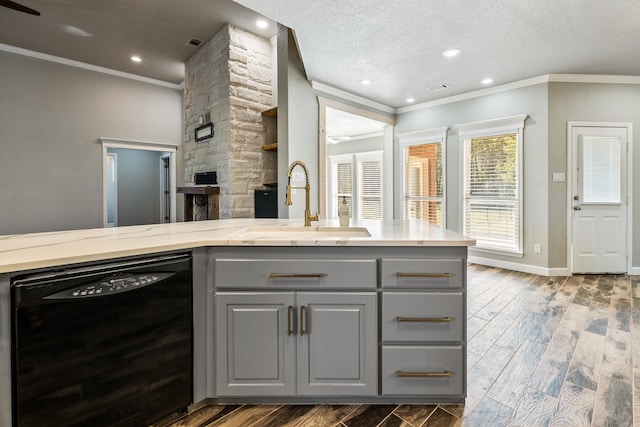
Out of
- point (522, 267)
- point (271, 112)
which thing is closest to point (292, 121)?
point (271, 112)

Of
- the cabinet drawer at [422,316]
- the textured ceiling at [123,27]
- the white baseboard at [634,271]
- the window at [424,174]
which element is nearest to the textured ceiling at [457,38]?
the window at [424,174]

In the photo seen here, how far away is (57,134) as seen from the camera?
5.29 metres

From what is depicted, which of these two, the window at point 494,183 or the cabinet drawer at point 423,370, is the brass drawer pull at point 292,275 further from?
the window at point 494,183

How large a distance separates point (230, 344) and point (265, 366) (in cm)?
20

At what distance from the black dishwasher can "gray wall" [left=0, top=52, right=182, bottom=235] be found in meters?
5.32

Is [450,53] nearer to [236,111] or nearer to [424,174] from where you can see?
[424,174]

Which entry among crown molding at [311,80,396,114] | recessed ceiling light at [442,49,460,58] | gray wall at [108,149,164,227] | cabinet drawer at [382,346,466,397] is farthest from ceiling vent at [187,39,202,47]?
cabinet drawer at [382,346,466,397]

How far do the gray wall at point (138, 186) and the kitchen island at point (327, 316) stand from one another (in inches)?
228

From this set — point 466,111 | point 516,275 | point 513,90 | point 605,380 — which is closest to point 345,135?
point 466,111

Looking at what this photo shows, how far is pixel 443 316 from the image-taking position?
5.10 feet

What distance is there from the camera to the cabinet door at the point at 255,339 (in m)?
1.56

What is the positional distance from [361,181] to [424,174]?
2780mm

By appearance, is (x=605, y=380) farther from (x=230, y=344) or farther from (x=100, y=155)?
(x=100, y=155)

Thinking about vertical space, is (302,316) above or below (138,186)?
below
